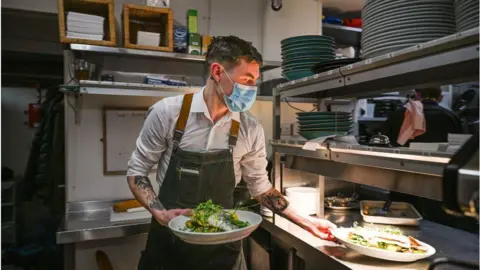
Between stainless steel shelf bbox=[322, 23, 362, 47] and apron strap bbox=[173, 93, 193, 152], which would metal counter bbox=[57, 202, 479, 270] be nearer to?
apron strap bbox=[173, 93, 193, 152]

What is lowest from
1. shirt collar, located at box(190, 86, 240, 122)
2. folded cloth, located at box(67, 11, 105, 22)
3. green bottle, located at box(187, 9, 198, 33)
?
shirt collar, located at box(190, 86, 240, 122)

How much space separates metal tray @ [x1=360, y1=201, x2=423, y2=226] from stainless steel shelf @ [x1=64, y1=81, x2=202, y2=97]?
5.21 feet

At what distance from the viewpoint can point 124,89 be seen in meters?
2.40

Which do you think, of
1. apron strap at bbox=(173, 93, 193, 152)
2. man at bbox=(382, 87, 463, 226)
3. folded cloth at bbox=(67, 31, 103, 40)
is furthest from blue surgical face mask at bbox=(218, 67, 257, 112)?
man at bbox=(382, 87, 463, 226)

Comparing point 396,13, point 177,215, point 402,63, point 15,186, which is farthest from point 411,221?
point 15,186

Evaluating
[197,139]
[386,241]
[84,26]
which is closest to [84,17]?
[84,26]

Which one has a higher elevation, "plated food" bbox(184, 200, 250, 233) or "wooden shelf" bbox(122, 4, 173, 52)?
"wooden shelf" bbox(122, 4, 173, 52)

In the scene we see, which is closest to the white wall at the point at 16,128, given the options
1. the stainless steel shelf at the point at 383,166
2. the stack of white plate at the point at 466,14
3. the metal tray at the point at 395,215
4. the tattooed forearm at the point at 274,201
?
the tattooed forearm at the point at 274,201

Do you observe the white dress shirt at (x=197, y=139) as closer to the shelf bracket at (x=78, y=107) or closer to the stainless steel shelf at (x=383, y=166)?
the stainless steel shelf at (x=383, y=166)

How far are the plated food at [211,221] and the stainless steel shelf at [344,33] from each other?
2.38 m

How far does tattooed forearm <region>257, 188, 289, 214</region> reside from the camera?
5.73 feet

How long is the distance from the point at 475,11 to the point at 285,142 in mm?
1100

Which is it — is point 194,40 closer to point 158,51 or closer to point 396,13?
point 158,51

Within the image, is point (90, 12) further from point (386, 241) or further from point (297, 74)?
point (386, 241)
